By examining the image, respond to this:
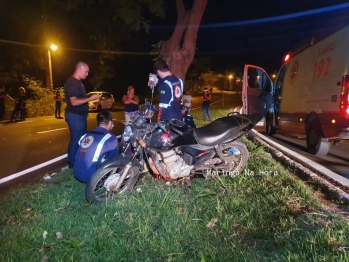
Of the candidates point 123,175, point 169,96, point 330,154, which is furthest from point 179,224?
point 330,154

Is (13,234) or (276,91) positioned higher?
(276,91)

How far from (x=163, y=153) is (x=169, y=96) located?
3.11 ft

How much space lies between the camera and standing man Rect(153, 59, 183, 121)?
17.2ft

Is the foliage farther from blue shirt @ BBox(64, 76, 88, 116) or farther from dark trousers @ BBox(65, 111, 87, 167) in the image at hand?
blue shirt @ BBox(64, 76, 88, 116)

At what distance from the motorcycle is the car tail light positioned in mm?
2239

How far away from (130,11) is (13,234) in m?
7.16

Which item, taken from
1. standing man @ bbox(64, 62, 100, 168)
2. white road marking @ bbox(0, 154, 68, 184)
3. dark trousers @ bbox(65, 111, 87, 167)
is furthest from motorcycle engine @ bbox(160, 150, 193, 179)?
white road marking @ bbox(0, 154, 68, 184)

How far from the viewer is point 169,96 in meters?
5.26

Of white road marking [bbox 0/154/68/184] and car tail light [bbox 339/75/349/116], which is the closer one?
white road marking [bbox 0/154/68/184]

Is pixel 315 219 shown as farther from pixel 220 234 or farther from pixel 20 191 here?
pixel 20 191

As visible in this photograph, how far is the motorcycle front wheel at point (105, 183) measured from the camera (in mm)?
4402

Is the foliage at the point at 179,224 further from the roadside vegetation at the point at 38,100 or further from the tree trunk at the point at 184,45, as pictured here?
the roadside vegetation at the point at 38,100

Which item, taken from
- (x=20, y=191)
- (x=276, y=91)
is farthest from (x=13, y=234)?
(x=276, y=91)

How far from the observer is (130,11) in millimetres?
9492
